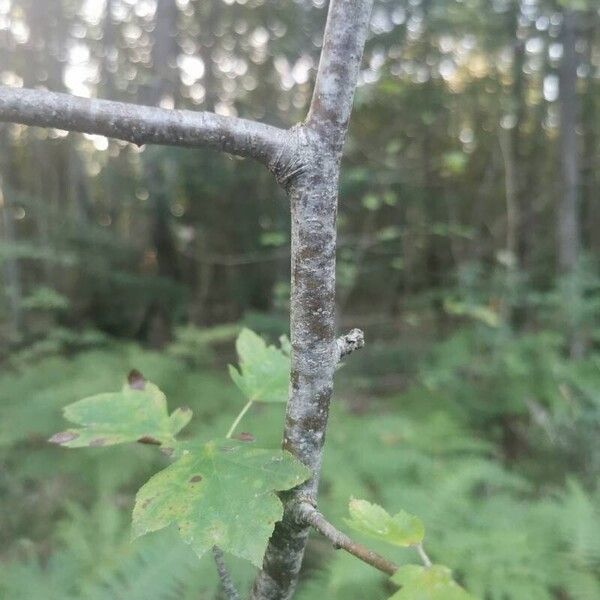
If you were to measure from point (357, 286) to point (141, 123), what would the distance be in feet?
28.5

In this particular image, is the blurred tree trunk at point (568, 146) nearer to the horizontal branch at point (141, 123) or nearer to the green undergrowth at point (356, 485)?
the green undergrowth at point (356, 485)

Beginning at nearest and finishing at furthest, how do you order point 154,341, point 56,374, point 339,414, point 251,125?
point 251,125, point 339,414, point 56,374, point 154,341

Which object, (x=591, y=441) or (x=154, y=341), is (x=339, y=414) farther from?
(x=154, y=341)

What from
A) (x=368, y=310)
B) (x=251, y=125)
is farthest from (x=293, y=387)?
(x=368, y=310)

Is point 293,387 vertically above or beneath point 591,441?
above

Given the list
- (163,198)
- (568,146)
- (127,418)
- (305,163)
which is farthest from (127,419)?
(163,198)

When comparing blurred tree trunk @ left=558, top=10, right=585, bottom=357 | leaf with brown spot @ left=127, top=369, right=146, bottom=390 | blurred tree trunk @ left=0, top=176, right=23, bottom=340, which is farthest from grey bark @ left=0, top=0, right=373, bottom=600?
blurred tree trunk @ left=0, top=176, right=23, bottom=340

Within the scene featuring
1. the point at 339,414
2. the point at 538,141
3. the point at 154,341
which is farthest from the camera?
the point at 538,141

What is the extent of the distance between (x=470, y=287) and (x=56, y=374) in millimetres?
4070

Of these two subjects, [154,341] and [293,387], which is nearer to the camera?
[293,387]

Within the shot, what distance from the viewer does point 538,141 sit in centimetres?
904

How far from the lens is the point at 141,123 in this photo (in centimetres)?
58

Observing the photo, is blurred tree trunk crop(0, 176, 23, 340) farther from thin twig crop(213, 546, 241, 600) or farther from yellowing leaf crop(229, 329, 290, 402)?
thin twig crop(213, 546, 241, 600)

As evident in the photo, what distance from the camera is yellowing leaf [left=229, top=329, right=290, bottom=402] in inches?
34.3
